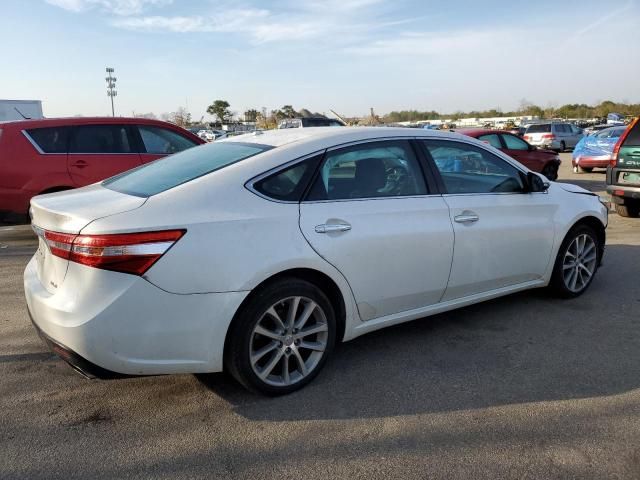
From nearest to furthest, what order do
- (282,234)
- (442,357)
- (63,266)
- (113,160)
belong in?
(63,266) < (282,234) < (442,357) < (113,160)

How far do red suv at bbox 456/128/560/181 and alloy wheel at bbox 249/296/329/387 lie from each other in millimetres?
9637

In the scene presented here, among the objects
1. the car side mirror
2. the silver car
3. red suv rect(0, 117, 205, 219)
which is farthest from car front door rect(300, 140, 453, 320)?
the silver car

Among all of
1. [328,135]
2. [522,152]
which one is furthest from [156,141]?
[522,152]

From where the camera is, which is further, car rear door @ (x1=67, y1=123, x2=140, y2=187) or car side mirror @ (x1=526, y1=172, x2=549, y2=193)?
car rear door @ (x1=67, y1=123, x2=140, y2=187)

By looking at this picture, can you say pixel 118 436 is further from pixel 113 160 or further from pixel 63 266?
pixel 113 160

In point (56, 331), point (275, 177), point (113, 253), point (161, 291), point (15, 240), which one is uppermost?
point (275, 177)

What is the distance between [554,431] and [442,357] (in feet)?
3.24

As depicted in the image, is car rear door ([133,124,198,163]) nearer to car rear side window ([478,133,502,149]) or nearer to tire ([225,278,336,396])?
tire ([225,278,336,396])

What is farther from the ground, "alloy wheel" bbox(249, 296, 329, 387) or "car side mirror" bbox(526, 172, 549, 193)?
"car side mirror" bbox(526, 172, 549, 193)

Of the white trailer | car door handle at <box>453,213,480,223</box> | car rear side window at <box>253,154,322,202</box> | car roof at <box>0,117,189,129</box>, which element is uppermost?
the white trailer

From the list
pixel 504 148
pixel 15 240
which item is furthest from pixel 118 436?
pixel 504 148

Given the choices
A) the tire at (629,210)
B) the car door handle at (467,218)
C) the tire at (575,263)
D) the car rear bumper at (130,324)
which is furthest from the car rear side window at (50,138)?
the tire at (629,210)

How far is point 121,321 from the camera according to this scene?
8.73ft

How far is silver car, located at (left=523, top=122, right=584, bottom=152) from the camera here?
85.8ft
